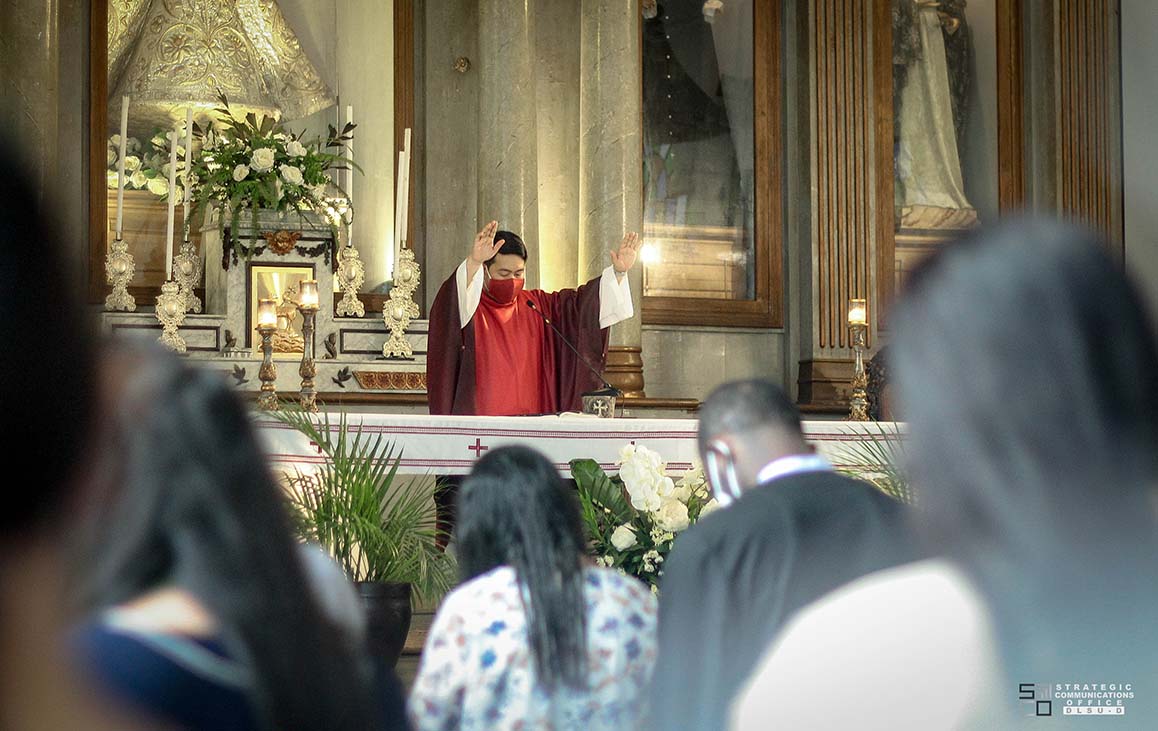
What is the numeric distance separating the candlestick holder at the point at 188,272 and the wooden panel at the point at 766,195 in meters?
3.32

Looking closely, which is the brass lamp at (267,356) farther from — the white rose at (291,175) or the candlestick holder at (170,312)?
the candlestick holder at (170,312)

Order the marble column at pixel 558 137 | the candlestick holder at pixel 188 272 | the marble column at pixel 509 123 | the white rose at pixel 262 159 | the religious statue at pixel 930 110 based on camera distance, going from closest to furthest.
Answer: the white rose at pixel 262 159, the candlestick holder at pixel 188 272, the marble column at pixel 509 123, the marble column at pixel 558 137, the religious statue at pixel 930 110

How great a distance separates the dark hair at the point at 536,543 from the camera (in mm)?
2252

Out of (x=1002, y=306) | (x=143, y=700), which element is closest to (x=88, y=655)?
(x=143, y=700)

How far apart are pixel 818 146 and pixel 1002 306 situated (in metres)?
8.50

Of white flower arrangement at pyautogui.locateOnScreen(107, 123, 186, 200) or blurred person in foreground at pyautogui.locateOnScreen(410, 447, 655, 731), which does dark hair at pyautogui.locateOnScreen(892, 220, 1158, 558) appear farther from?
white flower arrangement at pyautogui.locateOnScreen(107, 123, 186, 200)

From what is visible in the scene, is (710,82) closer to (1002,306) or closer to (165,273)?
(165,273)

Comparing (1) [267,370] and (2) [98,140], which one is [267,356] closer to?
(1) [267,370]

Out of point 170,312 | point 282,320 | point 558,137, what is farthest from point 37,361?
point 558,137

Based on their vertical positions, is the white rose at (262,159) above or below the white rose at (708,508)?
above

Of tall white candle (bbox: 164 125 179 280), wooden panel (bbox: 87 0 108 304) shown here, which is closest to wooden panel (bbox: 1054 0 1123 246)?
tall white candle (bbox: 164 125 179 280)

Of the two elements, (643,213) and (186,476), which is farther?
(643,213)

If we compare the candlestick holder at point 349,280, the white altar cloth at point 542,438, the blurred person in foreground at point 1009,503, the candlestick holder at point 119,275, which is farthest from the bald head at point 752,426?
the candlestick holder at point 119,275

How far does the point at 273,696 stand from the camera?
1020mm
